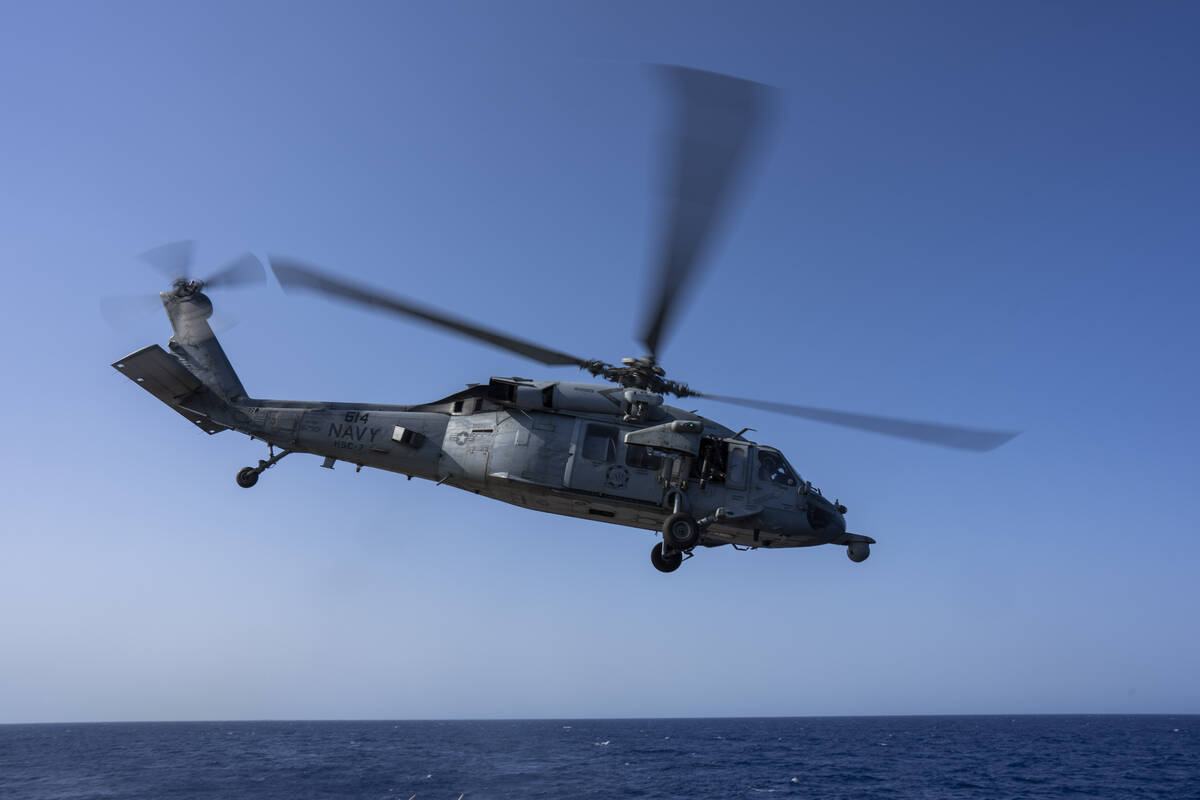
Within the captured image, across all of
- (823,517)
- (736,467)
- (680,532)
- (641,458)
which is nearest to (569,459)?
(641,458)

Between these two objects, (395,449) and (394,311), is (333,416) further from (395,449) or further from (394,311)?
(394,311)

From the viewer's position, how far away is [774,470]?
46.4 feet

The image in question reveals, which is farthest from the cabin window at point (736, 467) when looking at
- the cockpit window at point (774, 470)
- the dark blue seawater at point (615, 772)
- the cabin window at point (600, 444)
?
the dark blue seawater at point (615, 772)

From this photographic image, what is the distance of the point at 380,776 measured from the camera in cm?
6725

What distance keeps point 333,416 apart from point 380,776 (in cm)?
6318

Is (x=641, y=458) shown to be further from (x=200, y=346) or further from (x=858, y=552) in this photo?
(x=200, y=346)

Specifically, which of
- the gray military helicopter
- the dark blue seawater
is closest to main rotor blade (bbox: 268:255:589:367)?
the gray military helicopter

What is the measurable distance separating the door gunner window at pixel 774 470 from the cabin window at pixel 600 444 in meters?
2.66

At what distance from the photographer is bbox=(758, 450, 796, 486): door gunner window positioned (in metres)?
14.1

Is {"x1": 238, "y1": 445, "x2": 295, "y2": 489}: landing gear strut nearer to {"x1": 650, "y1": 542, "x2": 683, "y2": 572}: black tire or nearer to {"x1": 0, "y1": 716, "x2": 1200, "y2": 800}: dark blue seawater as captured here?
{"x1": 650, "y1": 542, "x2": 683, "y2": 572}: black tire

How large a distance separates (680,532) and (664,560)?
4.46 ft

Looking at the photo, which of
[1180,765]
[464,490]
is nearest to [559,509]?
[464,490]

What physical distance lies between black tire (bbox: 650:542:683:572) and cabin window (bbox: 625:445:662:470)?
168cm

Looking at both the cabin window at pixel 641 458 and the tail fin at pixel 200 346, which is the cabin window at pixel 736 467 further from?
the tail fin at pixel 200 346
